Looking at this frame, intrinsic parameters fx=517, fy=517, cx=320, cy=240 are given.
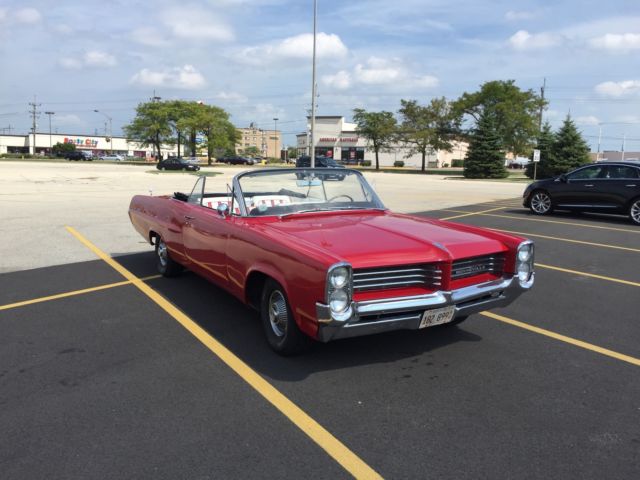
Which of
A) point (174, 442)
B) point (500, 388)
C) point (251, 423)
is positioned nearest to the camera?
point (174, 442)

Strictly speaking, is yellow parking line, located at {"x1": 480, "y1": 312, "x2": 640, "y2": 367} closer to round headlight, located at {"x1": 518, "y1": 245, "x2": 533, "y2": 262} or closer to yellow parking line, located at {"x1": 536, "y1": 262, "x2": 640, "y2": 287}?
round headlight, located at {"x1": 518, "y1": 245, "x2": 533, "y2": 262}

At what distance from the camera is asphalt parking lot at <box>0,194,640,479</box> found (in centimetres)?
274

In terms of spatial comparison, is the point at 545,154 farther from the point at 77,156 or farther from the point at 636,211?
the point at 77,156

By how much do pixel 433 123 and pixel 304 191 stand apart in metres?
59.3

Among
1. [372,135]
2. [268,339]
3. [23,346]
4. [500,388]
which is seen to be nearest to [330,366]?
[268,339]

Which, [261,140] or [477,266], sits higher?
[261,140]

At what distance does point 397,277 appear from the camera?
12.0 feet

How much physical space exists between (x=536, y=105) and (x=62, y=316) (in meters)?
58.2

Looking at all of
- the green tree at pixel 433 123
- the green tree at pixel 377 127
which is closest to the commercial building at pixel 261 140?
the green tree at pixel 377 127

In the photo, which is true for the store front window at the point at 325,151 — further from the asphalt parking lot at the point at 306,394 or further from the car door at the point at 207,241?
the asphalt parking lot at the point at 306,394

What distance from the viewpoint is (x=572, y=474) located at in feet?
8.65

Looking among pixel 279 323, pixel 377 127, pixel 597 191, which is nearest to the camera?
pixel 279 323

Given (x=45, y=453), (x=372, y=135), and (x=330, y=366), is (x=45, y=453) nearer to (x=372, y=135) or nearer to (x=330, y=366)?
(x=330, y=366)

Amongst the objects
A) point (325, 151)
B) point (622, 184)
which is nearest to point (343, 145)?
point (325, 151)
